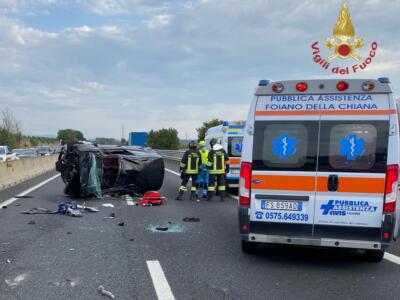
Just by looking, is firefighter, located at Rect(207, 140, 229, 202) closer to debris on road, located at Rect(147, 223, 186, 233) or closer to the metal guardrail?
debris on road, located at Rect(147, 223, 186, 233)

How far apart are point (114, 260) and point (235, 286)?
179cm

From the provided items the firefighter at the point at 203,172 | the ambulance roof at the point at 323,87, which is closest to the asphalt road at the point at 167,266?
the ambulance roof at the point at 323,87

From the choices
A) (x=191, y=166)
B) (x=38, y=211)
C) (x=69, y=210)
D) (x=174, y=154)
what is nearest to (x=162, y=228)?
(x=69, y=210)

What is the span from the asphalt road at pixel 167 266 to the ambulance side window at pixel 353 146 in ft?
4.19

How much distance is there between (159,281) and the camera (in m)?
5.10

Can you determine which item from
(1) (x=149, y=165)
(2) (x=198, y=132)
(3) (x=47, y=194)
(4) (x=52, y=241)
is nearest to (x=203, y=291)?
(4) (x=52, y=241)

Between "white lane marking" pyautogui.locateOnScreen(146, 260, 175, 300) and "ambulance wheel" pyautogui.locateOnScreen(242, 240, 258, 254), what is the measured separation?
1.27 metres

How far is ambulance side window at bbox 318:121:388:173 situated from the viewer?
220 inches

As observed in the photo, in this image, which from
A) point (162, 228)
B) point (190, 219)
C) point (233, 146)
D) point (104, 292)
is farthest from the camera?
point (233, 146)

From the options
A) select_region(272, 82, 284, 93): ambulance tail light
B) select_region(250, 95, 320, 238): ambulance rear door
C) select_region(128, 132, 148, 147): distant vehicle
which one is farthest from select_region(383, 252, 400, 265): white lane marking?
select_region(128, 132, 148, 147): distant vehicle

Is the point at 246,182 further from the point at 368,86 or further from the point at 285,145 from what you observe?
the point at 368,86

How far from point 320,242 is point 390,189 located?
Result: 1.02 meters

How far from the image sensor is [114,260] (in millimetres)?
6031

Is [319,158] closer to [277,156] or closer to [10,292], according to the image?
[277,156]
